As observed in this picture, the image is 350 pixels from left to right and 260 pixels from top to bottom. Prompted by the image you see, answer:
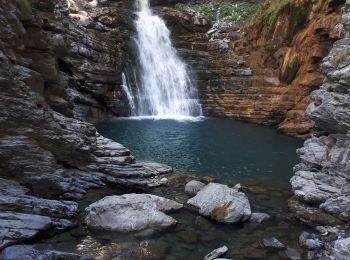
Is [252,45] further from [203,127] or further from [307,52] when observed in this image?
[203,127]

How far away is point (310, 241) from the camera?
10305 mm

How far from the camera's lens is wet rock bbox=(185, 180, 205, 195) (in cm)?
1417

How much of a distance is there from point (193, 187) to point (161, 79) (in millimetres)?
20594

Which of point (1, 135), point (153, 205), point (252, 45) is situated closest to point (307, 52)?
point (252, 45)

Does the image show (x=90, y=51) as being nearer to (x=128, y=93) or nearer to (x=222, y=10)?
(x=128, y=93)

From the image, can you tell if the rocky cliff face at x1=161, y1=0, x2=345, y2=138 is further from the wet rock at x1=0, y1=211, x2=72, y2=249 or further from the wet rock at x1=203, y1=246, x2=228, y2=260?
the wet rock at x1=0, y1=211, x2=72, y2=249

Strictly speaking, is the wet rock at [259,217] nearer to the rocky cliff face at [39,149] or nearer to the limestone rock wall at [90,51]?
the rocky cliff face at [39,149]

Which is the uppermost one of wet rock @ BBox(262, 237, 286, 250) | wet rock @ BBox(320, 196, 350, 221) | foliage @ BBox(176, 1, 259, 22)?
foliage @ BBox(176, 1, 259, 22)

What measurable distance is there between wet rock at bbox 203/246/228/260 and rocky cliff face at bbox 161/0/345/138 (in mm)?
18620

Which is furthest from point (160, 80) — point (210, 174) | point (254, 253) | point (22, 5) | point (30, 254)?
point (30, 254)

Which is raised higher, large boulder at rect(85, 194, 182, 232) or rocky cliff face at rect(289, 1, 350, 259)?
rocky cliff face at rect(289, 1, 350, 259)

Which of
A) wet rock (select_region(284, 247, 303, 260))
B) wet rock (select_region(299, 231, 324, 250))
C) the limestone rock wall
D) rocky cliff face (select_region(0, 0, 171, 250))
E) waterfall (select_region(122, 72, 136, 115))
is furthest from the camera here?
waterfall (select_region(122, 72, 136, 115))

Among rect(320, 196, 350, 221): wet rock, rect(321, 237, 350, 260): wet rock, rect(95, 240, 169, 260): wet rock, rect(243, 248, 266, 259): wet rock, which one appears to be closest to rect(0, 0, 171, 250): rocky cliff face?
rect(95, 240, 169, 260): wet rock

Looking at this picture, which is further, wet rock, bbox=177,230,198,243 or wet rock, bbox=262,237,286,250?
Result: wet rock, bbox=177,230,198,243
